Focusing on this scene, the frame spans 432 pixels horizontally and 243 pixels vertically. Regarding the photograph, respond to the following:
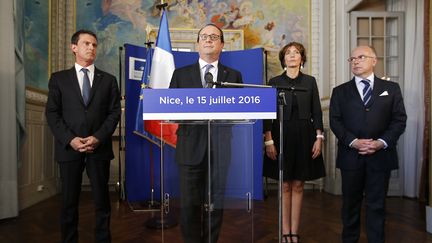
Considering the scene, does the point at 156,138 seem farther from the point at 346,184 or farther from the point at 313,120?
the point at 346,184

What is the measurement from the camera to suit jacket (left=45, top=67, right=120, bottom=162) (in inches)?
93.4

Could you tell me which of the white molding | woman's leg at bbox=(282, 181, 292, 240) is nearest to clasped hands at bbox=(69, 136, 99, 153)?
woman's leg at bbox=(282, 181, 292, 240)

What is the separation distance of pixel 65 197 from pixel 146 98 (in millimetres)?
1082

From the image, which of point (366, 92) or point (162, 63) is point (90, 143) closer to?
point (162, 63)

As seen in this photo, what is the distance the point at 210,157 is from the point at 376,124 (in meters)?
1.23

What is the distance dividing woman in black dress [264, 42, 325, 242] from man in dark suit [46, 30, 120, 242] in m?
1.13

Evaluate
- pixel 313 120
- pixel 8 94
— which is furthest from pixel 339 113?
pixel 8 94

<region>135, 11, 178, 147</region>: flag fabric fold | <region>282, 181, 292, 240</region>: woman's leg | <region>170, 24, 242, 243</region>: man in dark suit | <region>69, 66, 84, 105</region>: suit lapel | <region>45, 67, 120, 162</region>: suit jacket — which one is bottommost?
<region>282, 181, 292, 240</region>: woman's leg

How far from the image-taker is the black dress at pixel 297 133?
258 cm

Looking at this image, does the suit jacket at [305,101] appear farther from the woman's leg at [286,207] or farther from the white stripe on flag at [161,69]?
the white stripe on flag at [161,69]

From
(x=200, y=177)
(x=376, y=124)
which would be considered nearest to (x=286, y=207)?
(x=376, y=124)

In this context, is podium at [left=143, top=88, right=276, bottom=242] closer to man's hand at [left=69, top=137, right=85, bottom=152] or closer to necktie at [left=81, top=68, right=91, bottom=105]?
man's hand at [left=69, top=137, right=85, bottom=152]

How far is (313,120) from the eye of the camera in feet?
8.76

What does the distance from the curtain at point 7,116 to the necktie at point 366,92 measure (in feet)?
10.4
